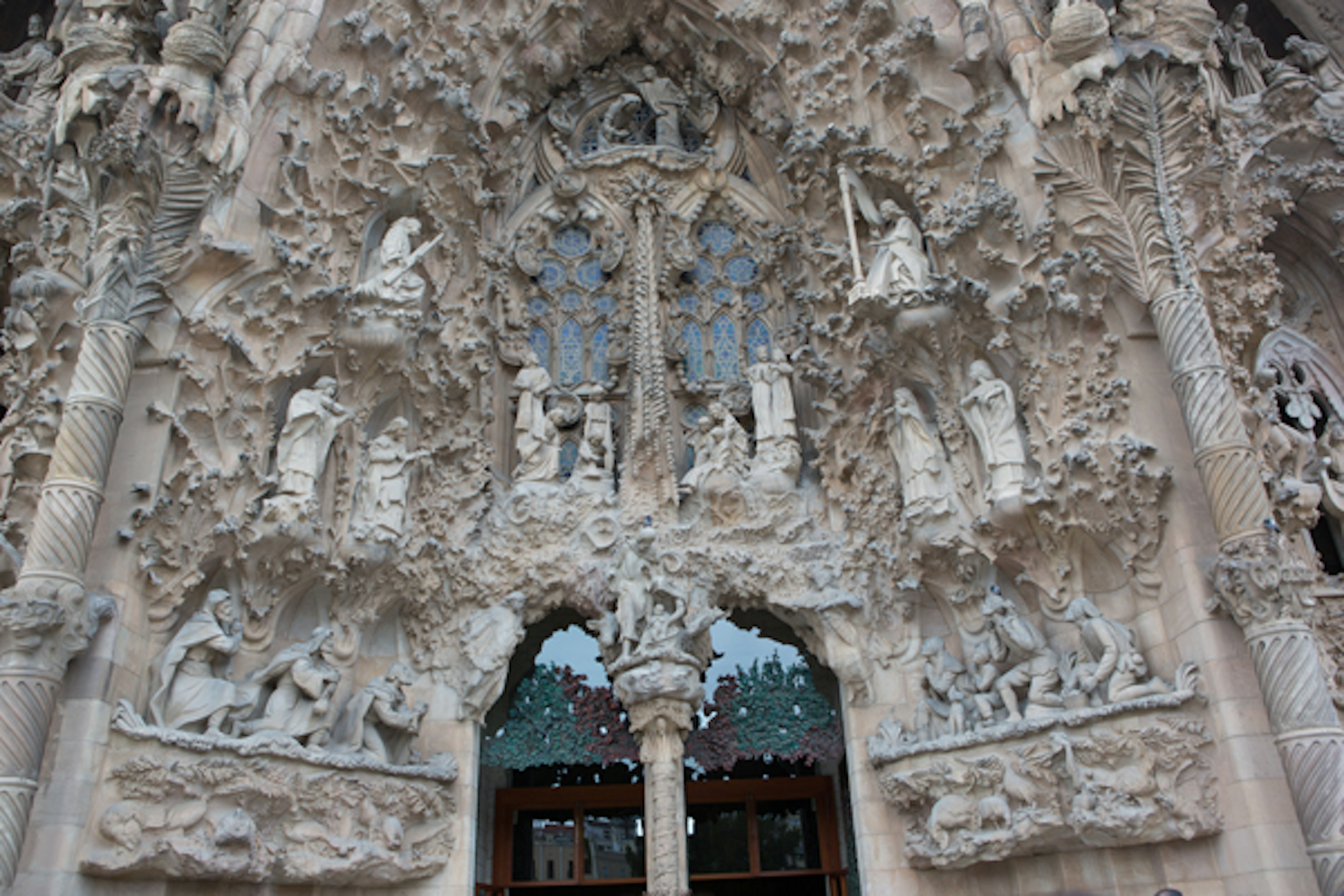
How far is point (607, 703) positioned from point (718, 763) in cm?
109

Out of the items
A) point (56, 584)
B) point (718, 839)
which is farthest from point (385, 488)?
point (718, 839)

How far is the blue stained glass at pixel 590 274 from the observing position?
10391mm

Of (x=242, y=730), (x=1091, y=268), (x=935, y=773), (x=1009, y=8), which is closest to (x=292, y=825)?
(x=242, y=730)

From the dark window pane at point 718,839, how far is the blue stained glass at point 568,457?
10.9ft

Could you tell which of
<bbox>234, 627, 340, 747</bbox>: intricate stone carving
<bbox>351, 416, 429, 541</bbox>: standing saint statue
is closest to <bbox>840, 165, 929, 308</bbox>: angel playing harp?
<bbox>351, 416, 429, 541</bbox>: standing saint statue

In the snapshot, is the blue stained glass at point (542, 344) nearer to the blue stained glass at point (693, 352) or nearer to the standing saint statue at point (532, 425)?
the standing saint statue at point (532, 425)

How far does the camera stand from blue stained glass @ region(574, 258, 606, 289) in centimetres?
1039

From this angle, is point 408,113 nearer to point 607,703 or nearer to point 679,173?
point 679,173

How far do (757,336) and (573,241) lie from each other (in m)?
2.25

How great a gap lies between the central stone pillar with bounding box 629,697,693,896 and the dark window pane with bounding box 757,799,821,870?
5.23ft

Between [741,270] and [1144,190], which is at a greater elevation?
[741,270]

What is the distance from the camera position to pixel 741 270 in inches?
410

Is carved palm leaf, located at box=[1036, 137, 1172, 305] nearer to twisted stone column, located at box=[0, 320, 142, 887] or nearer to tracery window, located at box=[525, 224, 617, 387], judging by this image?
tracery window, located at box=[525, 224, 617, 387]

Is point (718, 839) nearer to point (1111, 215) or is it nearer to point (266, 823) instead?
point (266, 823)
